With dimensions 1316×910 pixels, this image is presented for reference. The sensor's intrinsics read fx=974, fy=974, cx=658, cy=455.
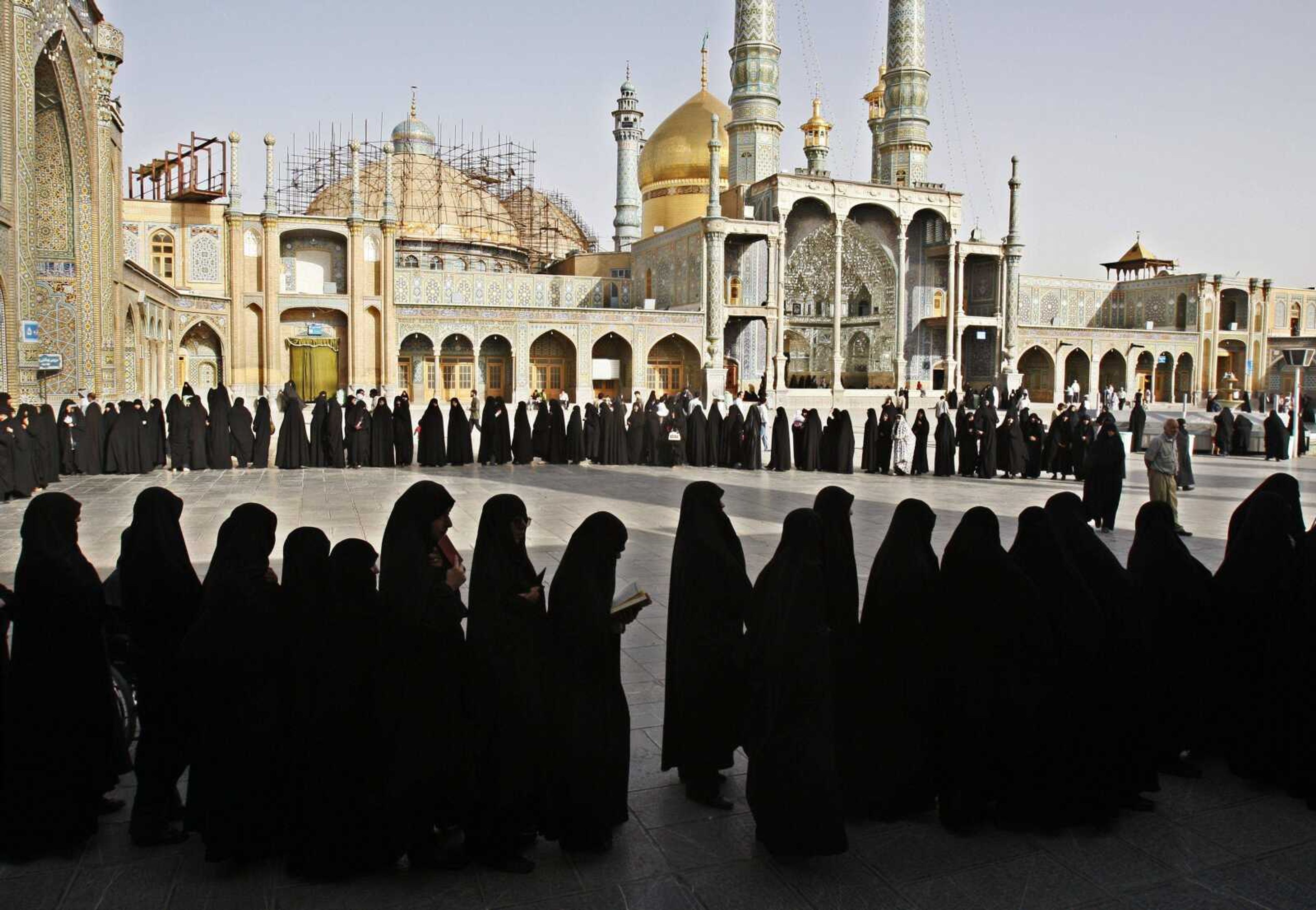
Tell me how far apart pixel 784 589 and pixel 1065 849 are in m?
1.37

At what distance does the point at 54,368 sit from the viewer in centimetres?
1495

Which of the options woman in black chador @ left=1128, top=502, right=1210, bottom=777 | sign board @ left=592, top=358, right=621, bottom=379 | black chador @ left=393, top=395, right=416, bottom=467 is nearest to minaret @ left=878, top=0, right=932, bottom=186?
sign board @ left=592, top=358, right=621, bottom=379

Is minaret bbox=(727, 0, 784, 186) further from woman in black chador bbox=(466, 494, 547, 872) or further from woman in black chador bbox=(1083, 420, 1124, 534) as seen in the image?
woman in black chador bbox=(466, 494, 547, 872)

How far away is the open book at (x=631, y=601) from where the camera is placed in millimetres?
3299

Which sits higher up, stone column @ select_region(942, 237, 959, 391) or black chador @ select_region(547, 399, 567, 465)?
stone column @ select_region(942, 237, 959, 391)

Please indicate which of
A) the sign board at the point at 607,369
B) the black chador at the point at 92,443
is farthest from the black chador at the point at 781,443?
the sign board at the point at 607,369

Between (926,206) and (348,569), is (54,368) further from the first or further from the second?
(926,206)

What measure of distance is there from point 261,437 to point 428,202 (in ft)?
83.3

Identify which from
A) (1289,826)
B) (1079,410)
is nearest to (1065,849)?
(1289,826)

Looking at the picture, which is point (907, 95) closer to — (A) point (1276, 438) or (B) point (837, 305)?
(B) point (837, 305)

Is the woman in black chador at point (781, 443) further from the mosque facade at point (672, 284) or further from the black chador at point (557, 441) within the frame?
the mosque facade at point (672, 284)

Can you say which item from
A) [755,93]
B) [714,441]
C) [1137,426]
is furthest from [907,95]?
[714,441]

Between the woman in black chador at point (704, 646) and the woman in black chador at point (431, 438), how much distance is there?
12816 mm

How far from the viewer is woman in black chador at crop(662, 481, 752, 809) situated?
3.59 meters
